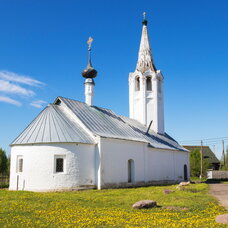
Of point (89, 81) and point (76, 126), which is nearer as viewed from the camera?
point (76, 126)

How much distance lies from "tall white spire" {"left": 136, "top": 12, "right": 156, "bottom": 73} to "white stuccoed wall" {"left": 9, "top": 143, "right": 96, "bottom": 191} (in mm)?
15881

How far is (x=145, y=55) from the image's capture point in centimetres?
3362

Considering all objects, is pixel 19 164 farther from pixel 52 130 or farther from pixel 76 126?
pixel 76 126

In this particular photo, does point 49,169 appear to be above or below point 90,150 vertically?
below

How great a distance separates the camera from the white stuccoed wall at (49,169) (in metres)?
19.0

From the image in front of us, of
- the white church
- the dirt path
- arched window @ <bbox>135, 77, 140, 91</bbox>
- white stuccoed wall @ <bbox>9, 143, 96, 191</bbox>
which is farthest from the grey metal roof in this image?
the dirt path

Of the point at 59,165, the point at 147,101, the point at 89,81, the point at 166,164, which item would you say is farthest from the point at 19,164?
the point at 147,101

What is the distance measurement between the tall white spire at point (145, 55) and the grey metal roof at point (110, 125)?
6489mm

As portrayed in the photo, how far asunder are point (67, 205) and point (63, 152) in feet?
24.6

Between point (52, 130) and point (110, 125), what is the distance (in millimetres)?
6376

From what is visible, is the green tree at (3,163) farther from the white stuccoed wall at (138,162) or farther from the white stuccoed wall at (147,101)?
the white stuccoed wall at (138,162)

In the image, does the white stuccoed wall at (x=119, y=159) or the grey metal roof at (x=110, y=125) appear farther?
the grey metal roof at (x=110, y=125)

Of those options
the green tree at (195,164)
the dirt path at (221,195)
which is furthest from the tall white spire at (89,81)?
the green tree at (195,164)

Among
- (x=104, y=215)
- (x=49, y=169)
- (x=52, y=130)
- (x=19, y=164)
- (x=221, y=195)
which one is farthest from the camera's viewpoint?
(x=19, y=164)
